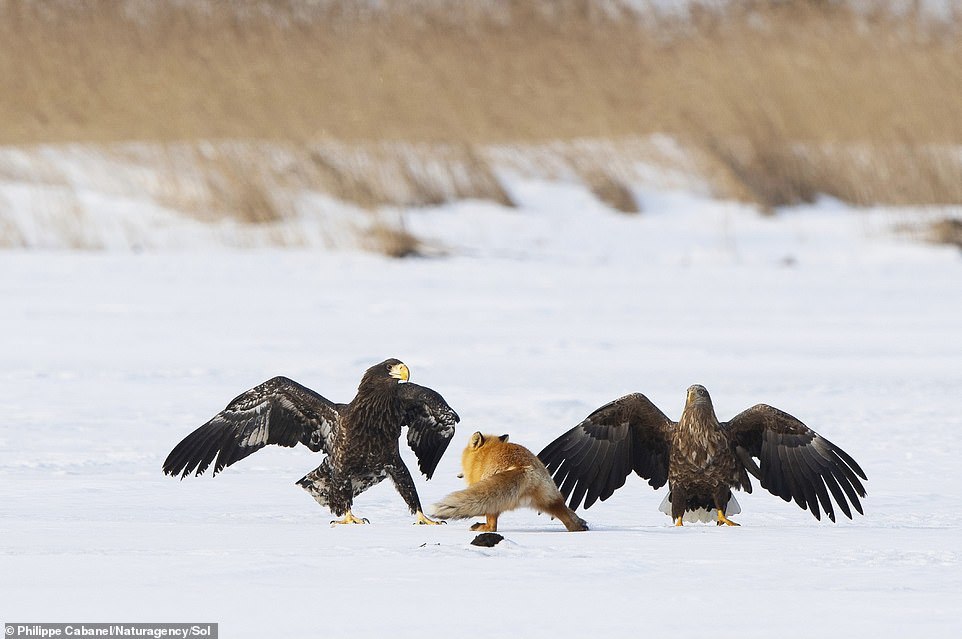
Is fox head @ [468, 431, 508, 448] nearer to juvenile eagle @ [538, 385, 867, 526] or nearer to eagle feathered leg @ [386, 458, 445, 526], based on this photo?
eagle feathered leg @ [386, 458, 445, 526]

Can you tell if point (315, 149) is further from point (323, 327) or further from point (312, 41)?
point (323, 327)

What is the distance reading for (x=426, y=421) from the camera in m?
5.42

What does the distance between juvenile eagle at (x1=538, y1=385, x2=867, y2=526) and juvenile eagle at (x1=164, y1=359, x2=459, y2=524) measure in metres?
0.45

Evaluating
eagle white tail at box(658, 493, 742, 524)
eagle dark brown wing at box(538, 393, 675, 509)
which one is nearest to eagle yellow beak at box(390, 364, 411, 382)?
eagle dark brown wing at box(538, 393, 675, 509)

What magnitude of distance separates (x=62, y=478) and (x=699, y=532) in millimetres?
2317

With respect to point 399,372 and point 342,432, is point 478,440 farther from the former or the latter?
point 342,432

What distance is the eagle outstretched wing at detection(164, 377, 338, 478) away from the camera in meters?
5.32

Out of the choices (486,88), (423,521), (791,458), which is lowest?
(423,521)

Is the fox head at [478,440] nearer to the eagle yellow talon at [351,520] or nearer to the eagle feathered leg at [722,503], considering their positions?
the eagle yellow talon at [351,520]

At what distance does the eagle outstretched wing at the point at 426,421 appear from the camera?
531 centimetres

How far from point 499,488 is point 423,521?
41cm

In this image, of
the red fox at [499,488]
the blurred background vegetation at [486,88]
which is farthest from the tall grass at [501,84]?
the red fox at [499,488]

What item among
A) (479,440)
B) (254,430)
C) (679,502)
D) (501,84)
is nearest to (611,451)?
(679,502)

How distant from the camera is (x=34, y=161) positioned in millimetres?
15227
